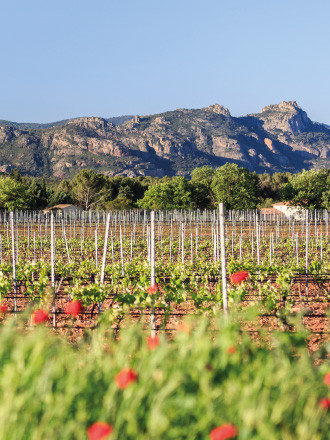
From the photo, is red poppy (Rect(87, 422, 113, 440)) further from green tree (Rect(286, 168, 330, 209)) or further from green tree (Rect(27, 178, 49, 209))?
green tree (Rect(27, 178, 49, 209))

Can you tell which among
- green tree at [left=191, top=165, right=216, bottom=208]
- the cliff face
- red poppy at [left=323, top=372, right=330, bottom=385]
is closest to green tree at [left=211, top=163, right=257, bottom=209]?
green tree at [left=191, top=165, right=216, bottom=208]

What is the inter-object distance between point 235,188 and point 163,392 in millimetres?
52957

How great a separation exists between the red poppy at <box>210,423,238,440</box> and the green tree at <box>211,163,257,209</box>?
50353 mm

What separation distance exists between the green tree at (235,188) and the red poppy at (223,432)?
50.4 metres

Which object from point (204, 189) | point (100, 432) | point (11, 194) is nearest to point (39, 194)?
point (11, 194)

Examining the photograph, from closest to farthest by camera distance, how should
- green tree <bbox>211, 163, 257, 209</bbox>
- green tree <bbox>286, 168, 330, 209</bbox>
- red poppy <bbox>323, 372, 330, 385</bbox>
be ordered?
red poppy <bbox>323, 372, 330, 385</bbox> → green tree <bbox>211, 163, 257, 209</bbox> → green tree <bbox>286, 168, 330, 209</bbox>

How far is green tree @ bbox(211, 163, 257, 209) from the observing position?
5156 centimetres

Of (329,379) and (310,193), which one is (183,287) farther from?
(310,193)

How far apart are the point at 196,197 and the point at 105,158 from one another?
365ft

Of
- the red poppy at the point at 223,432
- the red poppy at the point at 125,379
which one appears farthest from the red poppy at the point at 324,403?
the red poppy at the point at 125,379

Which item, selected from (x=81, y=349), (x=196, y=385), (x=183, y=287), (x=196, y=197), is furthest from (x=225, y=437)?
(x=196, y=197)

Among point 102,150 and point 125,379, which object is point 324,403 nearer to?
point 125,379

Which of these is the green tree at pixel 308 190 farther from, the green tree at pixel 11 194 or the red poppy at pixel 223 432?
the red poppy at pixel 223 432

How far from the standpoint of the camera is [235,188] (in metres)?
53.2
